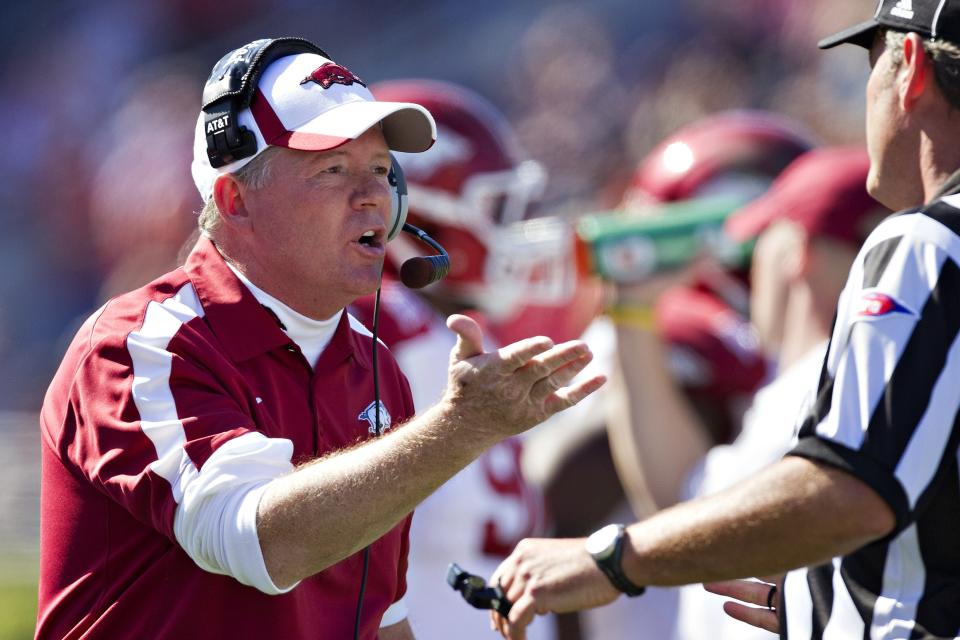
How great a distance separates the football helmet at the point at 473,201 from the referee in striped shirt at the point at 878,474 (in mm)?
2474

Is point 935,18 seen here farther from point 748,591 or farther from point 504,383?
point 748,591

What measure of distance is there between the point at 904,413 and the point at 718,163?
3452 millimetres

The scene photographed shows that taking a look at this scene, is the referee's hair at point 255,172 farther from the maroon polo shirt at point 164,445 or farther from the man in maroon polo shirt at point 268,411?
the maroon polo shirt at point 164,445

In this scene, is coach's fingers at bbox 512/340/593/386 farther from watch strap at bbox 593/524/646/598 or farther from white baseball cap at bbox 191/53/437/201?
white baseball cap at bbox 191/53/437/201

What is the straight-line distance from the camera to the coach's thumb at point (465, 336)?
6.42 ft

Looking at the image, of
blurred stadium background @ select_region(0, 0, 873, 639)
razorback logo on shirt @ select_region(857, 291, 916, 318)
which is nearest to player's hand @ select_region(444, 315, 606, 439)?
razorback logo on shirt @ select_region(857, 291, 916, 318)

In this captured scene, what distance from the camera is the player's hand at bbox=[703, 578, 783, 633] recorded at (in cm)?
239

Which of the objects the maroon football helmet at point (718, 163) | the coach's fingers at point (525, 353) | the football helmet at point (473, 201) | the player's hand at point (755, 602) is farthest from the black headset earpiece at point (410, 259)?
the maroon football helmet at point (718, 163)

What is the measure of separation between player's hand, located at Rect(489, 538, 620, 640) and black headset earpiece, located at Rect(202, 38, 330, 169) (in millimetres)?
914

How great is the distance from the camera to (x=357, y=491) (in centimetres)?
200

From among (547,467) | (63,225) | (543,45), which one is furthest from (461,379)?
(63,225)

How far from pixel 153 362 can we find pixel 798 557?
3.53ft

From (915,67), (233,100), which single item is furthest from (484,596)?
(915,67)

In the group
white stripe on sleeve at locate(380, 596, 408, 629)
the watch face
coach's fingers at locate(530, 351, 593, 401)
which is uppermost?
coach's fingers at locate(530, 351, 593, 401)
